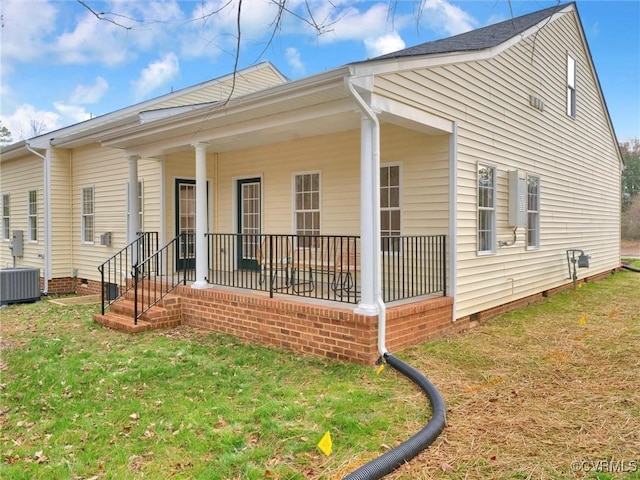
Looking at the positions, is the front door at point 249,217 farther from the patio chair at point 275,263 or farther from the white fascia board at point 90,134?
the white fascia board at point 90,134

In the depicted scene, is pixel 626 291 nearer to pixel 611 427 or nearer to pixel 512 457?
pixel 611 427

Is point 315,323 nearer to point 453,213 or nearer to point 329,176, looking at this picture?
point 453,213

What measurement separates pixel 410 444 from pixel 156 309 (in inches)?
204

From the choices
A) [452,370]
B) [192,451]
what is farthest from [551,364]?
[192,451]

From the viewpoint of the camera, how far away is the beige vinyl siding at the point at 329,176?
673 cm

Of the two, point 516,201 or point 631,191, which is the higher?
point 631,191

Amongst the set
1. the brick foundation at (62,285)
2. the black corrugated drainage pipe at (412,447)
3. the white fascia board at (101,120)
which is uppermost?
the white fascia board at (101,120)

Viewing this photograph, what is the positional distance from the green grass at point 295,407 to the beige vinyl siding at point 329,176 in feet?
6.89

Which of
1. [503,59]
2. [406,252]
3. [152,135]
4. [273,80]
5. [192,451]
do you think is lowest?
[192,451]

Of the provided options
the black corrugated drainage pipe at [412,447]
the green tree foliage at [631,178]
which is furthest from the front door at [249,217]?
the green tree foliage at [631,178]

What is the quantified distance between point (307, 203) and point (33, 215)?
341 inches

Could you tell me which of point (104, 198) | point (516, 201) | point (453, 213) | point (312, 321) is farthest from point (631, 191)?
point (312, 321)

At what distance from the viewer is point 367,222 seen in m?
5.30

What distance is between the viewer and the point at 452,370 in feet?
16.6
